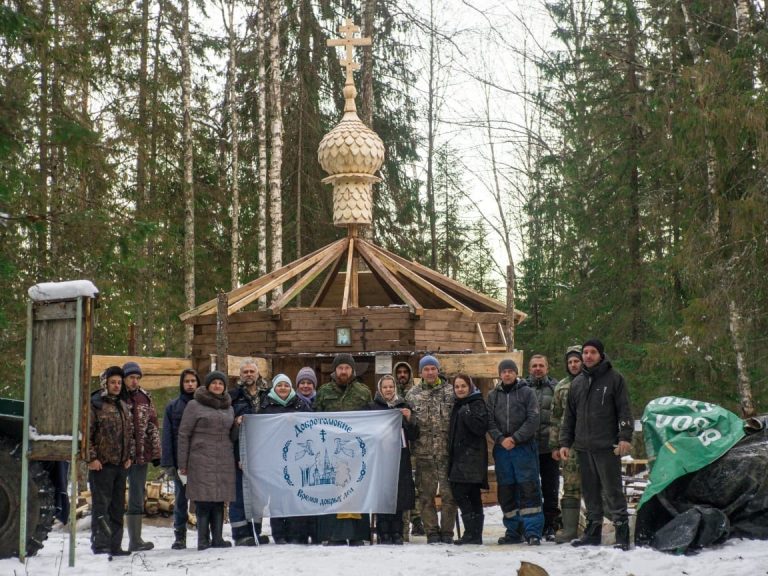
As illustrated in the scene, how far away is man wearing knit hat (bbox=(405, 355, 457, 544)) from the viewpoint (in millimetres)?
9562

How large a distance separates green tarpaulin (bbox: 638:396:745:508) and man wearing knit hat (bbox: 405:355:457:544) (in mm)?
1883

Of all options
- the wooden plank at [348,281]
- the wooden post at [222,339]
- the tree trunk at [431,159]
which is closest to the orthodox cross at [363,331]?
the wooden plank at [348,281]

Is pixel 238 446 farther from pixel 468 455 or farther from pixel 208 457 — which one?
pixel 468 455

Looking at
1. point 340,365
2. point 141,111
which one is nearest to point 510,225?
point 141,111

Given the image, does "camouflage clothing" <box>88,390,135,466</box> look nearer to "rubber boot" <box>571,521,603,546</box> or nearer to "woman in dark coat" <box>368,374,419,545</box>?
"woman in dark coat" <box>368,374,419,545</box>

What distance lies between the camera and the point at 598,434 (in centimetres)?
876

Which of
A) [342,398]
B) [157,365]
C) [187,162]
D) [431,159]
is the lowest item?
[342,398]

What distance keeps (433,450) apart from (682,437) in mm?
2355

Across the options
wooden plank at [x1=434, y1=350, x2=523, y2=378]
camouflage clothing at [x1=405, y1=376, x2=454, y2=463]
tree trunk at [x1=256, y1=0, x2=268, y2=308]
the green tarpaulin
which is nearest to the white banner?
camouflage clothing at [x1=405, y1=376, x2=454, y2=463]

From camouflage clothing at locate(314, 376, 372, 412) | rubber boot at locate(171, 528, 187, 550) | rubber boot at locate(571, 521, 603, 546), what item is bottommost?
rubber boot at locate(171, 528, 187, 550)

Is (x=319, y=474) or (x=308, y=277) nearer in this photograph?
(x=319, y=474)

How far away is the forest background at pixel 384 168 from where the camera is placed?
1335cm

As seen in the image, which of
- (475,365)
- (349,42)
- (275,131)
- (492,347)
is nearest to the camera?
(475,365)

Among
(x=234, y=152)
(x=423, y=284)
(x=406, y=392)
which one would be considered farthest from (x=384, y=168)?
(x=406, y=392)
